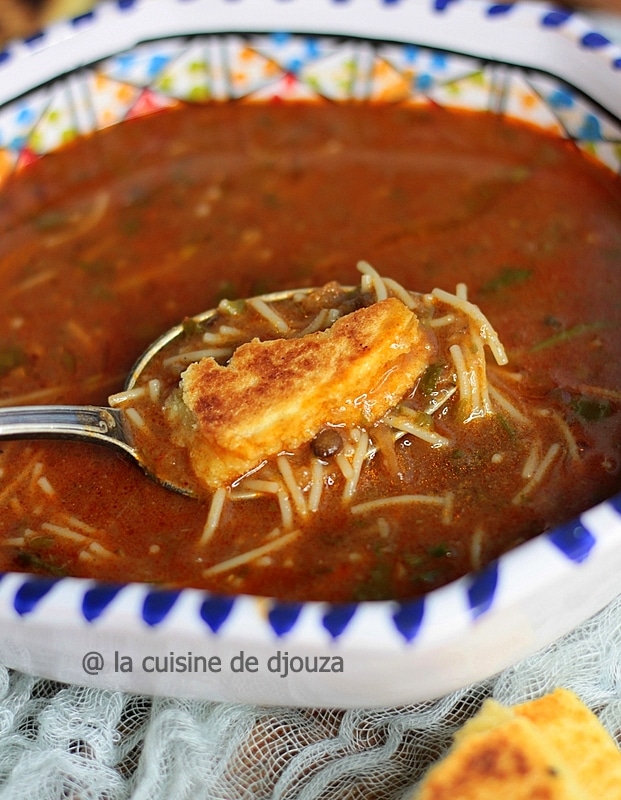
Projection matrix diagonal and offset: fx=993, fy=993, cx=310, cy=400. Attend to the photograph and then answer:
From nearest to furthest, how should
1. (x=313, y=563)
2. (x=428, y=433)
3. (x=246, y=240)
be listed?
(x=313, y=563), (x=428, y=433), (x=246, y=240)

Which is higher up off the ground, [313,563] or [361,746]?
[313,563]

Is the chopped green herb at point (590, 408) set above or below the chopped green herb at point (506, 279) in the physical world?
below

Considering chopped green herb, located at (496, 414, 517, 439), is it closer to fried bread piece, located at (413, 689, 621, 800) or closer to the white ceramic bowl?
the white ceramic bowl

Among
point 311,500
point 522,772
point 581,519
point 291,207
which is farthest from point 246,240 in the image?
point 522,772

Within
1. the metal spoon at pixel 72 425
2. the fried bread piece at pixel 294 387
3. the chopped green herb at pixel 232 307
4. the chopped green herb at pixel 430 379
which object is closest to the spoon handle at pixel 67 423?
the metal spoon at pixel 72 425

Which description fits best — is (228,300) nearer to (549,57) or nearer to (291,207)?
(291,207)

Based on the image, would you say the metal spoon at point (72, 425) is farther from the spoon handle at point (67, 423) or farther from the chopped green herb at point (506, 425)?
the chopped green herb at point (506, 425)

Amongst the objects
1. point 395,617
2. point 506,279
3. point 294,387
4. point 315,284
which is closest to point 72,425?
point 294,387
